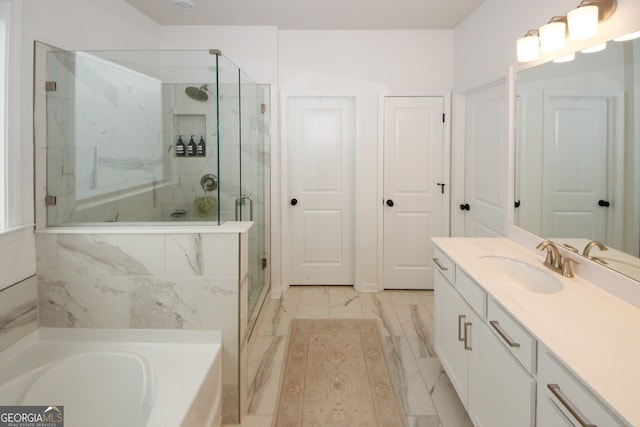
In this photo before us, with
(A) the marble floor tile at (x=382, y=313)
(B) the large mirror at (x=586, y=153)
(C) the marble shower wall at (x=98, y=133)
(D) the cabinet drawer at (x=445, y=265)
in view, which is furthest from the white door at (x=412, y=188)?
(C) the marble shower wall at (x=98, y=133)

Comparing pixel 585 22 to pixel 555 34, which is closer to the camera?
pixel 585 22

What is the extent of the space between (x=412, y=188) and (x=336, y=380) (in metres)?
2.11

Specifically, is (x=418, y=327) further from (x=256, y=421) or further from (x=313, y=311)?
(x=256, y=421)

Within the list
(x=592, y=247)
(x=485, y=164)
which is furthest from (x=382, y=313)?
(x=592, y=247)

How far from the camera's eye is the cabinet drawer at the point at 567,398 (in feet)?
2.94

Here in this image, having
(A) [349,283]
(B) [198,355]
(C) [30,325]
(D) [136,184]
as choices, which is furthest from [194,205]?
(A) [349,283]

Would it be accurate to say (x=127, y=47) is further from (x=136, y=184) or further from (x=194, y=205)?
(x=194, y=205)

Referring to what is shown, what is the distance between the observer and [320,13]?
10.4 ft

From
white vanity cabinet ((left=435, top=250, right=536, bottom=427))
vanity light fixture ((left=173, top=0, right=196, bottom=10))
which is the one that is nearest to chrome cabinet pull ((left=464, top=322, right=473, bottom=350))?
white vanity cabinet ((left=435, top=250, right=536, bottom=427))

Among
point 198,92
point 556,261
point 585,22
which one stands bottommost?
point 556,261

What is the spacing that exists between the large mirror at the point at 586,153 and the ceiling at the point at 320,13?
1257mm

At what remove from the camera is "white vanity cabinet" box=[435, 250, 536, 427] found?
1295 millimetres

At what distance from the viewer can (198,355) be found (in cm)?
180

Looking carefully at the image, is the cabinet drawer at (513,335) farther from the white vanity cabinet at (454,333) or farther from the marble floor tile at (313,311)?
the marble floor tile at (313,311)
